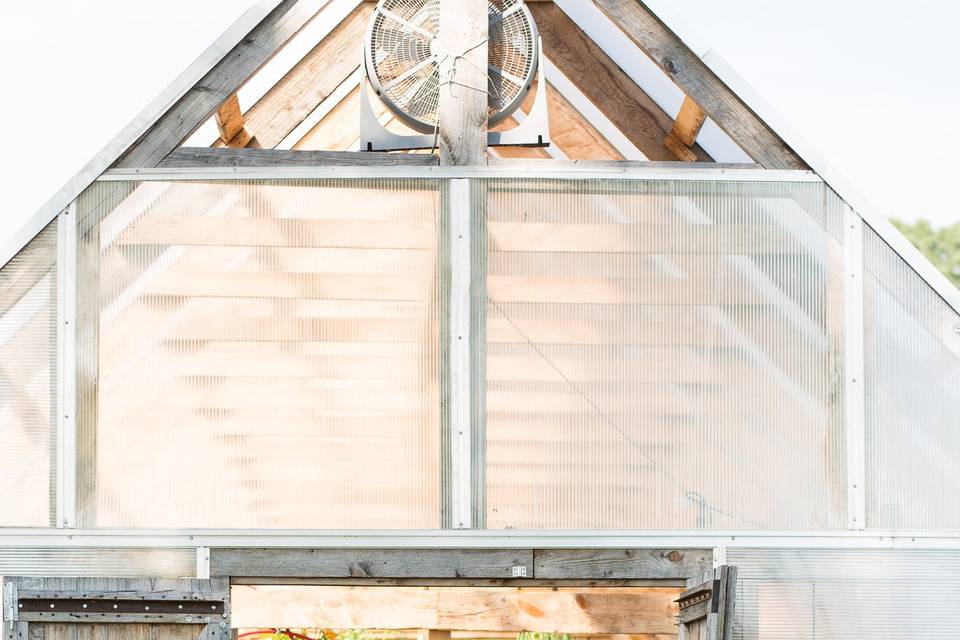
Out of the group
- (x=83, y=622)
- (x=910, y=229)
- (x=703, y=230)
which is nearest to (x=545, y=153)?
(x=703, y=230)

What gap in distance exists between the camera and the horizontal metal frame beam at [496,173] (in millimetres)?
4570

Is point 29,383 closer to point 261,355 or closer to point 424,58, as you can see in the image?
point 261,355

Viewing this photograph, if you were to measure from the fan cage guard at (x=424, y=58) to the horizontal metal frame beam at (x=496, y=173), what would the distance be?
9.2 inches

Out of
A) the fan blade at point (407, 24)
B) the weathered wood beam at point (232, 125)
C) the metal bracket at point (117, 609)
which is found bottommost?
the metal bracket at point (117, 609)

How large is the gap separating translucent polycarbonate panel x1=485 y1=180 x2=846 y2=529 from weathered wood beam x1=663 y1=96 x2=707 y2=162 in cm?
49

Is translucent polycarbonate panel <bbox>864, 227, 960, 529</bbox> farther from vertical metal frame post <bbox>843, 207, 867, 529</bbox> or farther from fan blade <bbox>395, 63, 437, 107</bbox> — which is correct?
fan blade <bbox>395, 63, 437, 107</bbox>

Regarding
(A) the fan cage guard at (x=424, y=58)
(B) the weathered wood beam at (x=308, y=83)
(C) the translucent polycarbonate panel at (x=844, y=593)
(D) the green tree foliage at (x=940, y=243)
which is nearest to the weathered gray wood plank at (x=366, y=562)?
(C) the translucent polycarbonate panel at (x=844, y=593)

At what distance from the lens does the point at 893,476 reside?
176 inches

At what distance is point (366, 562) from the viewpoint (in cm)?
446

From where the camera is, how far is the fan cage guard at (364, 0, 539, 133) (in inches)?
183

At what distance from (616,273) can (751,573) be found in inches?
46.7

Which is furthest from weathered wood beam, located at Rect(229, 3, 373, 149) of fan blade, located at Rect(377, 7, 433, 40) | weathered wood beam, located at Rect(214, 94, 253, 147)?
fan blade, located at Rect(377, 7, 433, 40)

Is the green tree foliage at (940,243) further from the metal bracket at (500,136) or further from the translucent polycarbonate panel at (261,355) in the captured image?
the translucent polycarbonate panel at (261,355)

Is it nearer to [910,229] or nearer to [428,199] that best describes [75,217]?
[428,199]
